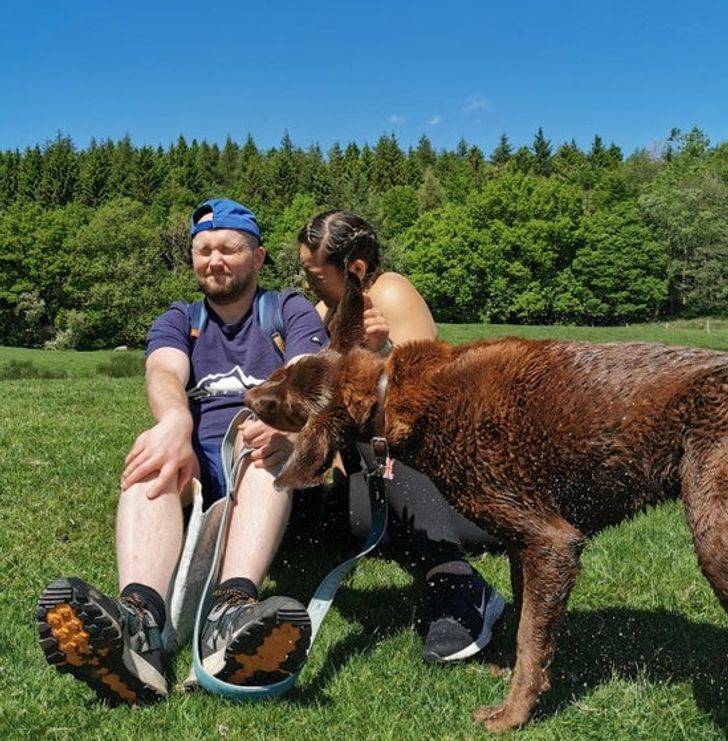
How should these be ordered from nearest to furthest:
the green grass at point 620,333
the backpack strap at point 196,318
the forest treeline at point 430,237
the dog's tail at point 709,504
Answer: the dog's tail at point 709,504, the backpack strap at point 196,318, the green grass at point 620,333, the forest treeline at point 430,237

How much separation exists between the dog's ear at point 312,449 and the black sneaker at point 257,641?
0.57 meters

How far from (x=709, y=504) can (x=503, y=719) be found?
1440 mm

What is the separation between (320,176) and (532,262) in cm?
4571

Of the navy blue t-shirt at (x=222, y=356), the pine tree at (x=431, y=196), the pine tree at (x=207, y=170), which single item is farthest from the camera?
the pine tree at (x=207, y=170)

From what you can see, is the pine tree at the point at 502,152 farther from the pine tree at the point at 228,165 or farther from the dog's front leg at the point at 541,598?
the dog's front leg at the point at 541,598

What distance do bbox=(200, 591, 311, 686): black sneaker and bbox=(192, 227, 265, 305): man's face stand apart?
2.24 metres

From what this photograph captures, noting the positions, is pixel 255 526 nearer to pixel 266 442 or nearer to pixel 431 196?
pixel 266 442

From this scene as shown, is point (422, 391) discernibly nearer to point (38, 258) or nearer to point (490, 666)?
point (490, 666)

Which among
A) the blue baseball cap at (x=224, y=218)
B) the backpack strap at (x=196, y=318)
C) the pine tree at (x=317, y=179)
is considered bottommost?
the backpack strap at (x=196, y=318)

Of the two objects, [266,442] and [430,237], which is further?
[430,237]

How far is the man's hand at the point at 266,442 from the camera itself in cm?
444

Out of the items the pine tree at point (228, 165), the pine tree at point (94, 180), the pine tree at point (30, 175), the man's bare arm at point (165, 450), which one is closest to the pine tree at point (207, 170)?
the pine tree at point (228, 165)

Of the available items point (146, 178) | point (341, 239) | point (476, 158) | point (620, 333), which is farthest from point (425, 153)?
point (341, 239)

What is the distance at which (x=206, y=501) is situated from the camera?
207 inches
